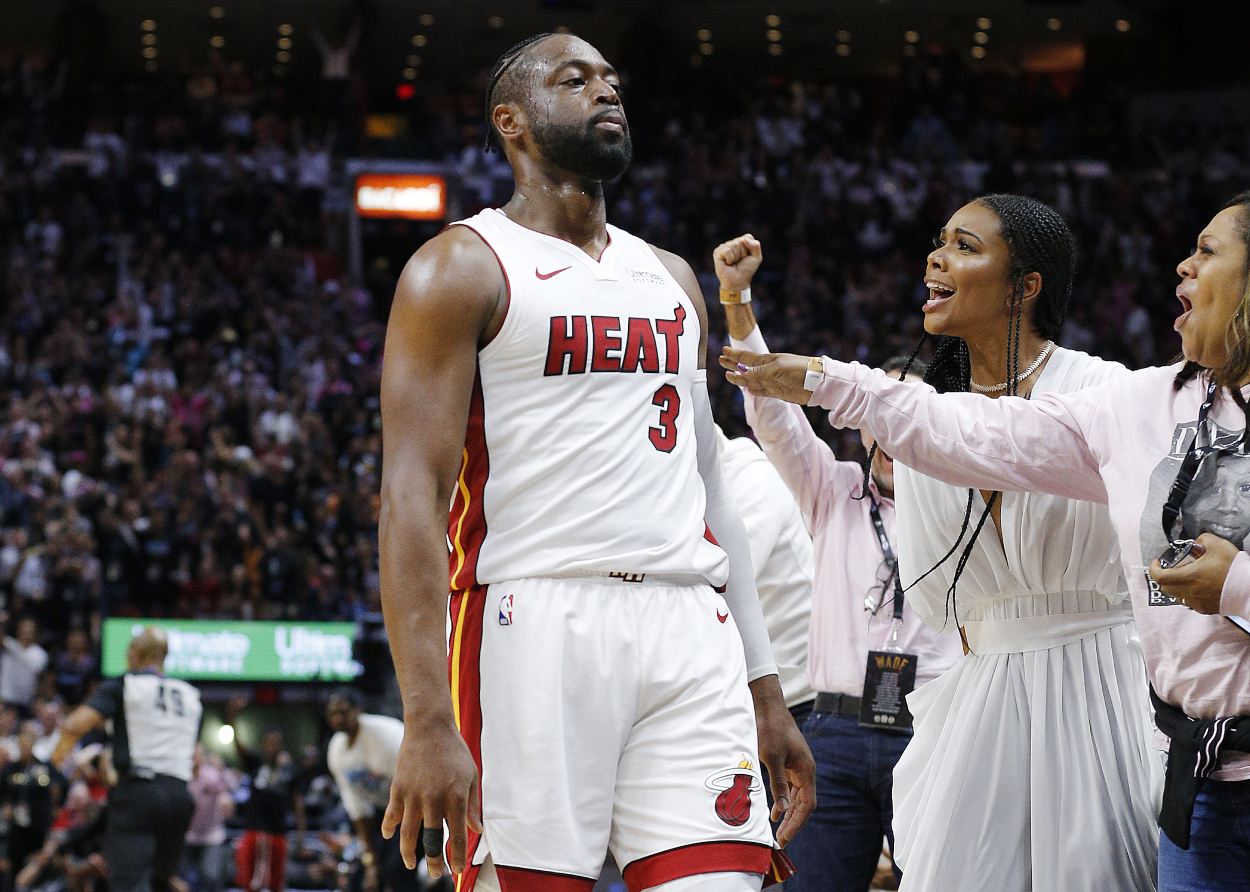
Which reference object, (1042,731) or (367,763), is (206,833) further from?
(1042,731)

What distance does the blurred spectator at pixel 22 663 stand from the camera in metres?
11.2

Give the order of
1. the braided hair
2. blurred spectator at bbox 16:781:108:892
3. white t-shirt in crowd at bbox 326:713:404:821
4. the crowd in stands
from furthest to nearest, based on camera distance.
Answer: the crowd in stands, blurred spectator at bbox 16:781:108:892, white t-shirt in crowd at bbox 326:713:404:821, the braided hair

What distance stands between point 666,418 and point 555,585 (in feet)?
1.38

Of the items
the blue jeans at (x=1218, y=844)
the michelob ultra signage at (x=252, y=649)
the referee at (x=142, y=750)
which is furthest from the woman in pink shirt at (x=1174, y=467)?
the michelob ultra signage at (x=252, y=649)

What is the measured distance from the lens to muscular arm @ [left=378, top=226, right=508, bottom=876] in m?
2.50

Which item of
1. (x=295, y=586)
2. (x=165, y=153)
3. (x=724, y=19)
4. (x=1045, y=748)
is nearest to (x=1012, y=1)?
(x=724, y=19)

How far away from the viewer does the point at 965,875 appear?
328 centimetres

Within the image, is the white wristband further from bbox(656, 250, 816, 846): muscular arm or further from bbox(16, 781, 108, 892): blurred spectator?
bbox(16, 781, 108, 892): blurred spectator

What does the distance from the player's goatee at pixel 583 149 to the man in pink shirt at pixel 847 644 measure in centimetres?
84

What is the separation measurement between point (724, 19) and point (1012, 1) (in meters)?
4.60

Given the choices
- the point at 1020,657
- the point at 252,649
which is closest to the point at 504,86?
the point at 1020,657

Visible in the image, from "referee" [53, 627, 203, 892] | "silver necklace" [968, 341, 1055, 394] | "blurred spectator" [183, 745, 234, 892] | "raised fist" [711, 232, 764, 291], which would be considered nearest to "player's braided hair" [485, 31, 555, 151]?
"raised fist" [711, 232, 764, 291]

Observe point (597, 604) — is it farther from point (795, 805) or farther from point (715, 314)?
point (715, 314)

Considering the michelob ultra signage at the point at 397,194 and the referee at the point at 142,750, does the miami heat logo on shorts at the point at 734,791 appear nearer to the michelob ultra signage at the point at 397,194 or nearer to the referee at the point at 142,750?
the referee at the point at 142,750
